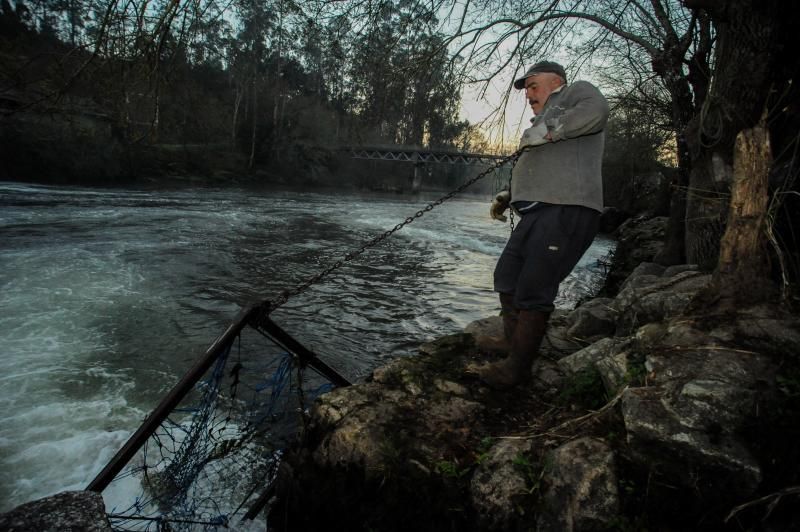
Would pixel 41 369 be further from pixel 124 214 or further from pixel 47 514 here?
pixel 124 214

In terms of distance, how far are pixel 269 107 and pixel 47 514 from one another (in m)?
43.0

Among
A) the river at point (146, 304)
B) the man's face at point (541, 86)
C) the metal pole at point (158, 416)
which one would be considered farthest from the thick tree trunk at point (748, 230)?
the river at point (146, 304)

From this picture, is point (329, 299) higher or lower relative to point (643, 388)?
lower

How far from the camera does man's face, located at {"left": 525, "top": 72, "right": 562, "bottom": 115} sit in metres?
2.82

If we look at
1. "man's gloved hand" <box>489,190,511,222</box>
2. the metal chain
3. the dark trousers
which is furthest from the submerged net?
"man's gloved hand" <box>489,190,511,222</box>

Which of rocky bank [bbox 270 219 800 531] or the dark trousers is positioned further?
the dark trousers

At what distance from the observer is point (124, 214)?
47.2 feet

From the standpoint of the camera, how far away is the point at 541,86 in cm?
283

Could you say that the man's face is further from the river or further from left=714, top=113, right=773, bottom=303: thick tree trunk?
the river

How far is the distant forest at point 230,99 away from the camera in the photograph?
3.14 m

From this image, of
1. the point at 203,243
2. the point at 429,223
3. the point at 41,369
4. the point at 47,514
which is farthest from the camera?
the point at 429,223

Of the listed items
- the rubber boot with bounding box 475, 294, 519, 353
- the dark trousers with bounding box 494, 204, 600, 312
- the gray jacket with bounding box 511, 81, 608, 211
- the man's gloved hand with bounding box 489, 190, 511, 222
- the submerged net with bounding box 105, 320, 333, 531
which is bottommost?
the submerged net with bounding box 105, 320, 333, 531

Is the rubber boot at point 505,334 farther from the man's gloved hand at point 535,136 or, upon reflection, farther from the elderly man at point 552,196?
the man's gloved hand at point 535,136

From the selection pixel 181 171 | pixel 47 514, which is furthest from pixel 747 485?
pixel 181 171
